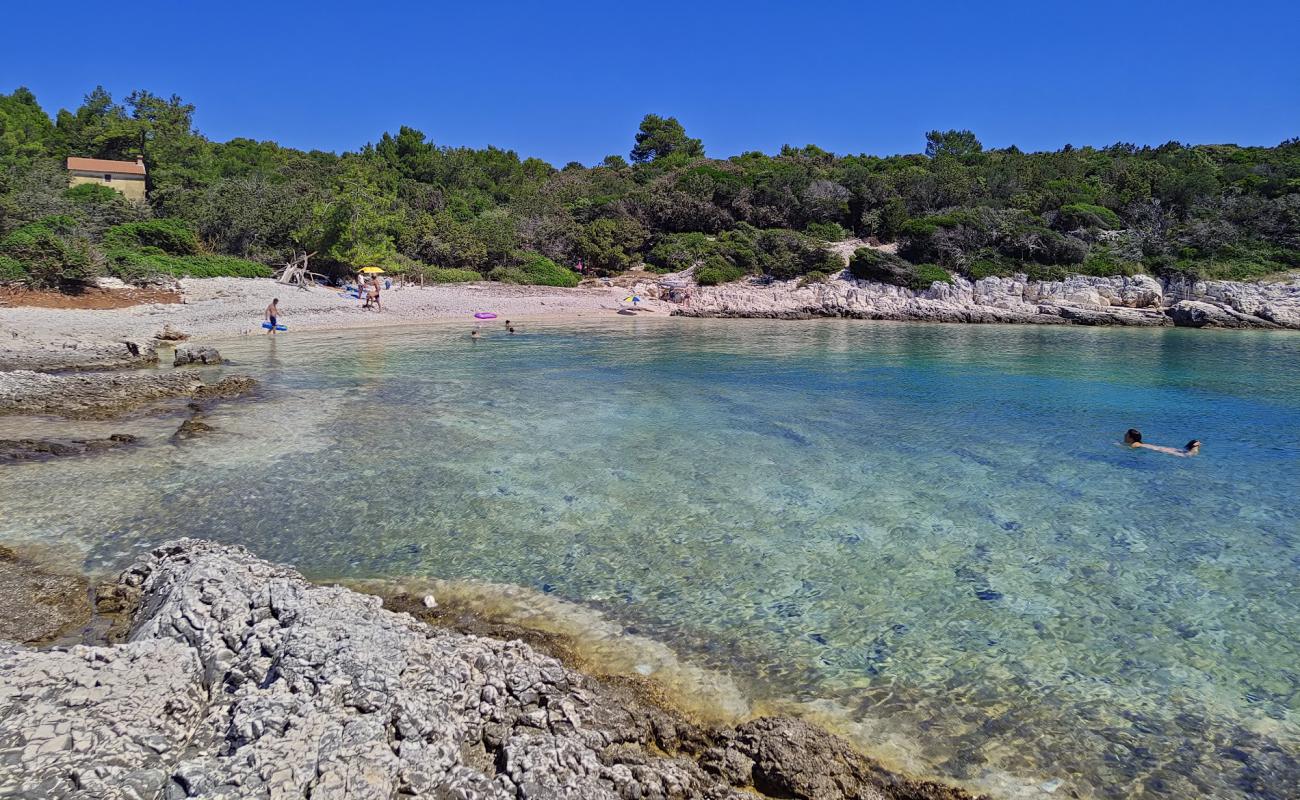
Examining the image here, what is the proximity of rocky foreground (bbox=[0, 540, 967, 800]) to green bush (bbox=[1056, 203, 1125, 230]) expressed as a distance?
47796mm

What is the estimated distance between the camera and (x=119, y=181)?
53.3 m

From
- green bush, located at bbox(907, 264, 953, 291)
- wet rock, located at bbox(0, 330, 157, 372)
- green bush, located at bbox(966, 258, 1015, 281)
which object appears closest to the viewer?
wet rock, located at bbox(0, 330, 157, 372)

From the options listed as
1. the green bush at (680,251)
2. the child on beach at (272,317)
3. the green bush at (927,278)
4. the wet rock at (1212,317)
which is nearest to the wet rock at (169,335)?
the child on beach at (272,317)

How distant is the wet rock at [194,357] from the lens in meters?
20.0

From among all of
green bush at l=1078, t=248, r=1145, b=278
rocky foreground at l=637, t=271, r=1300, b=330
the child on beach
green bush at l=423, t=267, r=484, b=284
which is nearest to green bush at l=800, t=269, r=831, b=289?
rocky foreground at l=637, t=271, r=1300, b=330

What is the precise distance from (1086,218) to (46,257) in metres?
52.1

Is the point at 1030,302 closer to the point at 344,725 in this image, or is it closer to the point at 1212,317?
the point at 1212,317

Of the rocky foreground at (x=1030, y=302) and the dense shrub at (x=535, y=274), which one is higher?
the dense shrub at (x=535, y=274)

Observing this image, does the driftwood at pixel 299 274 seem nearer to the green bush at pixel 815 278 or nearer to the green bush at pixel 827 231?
the green bush at pixel 815 278

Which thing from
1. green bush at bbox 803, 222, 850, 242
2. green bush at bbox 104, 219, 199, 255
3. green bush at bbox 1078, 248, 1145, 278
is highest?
green bush at bbox 803, 222, 850, 242

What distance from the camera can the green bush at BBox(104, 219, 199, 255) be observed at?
3484 cm

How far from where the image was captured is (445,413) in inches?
602

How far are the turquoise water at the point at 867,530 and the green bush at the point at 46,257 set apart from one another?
1451 cm

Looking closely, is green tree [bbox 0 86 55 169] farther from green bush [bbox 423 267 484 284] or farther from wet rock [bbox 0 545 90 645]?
wet rock [bbox 0 545 90 645]
